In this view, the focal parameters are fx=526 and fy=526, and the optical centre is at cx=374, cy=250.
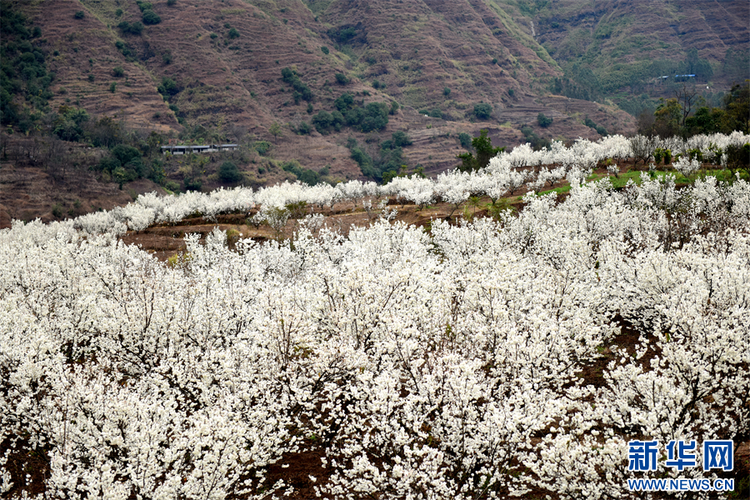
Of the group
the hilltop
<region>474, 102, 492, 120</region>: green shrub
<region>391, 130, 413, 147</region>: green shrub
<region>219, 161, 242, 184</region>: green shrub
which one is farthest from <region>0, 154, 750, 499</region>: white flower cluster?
<region>474, 102, 492, 120</region>: green shrub

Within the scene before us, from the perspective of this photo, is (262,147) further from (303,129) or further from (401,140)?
(401,140)

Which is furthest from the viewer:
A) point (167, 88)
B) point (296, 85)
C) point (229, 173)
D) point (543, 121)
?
point (296, 85)

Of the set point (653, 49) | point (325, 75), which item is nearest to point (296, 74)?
point (325, 75)

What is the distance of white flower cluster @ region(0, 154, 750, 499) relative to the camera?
734 centimetres

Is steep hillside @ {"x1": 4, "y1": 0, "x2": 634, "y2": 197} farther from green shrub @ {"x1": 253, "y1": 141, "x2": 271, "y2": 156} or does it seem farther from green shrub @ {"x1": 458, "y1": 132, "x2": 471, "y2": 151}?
green shrub @ {"x1": 458, "y1": 132, "x2": 471, "y2": 151}

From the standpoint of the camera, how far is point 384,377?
761cm

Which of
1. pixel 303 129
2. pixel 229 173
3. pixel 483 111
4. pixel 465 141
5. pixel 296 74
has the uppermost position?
pixel 296 74

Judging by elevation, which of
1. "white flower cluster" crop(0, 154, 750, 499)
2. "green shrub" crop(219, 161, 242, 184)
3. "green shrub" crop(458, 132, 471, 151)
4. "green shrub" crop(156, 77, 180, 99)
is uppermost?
"green shrub" crop(156, 77, 180, 99)

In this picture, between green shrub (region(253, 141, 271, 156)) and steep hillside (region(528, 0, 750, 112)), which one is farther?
steep hillside (region(528, 0, 750, 112))

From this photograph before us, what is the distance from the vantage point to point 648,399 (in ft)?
24.2

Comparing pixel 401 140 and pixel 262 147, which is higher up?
pixel 262 147

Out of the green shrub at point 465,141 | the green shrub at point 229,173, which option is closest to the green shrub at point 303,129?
the green shrub at point 229,173

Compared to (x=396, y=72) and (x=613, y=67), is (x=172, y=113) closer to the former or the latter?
(x=396, y=72)

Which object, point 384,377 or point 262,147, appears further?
point 262,147
